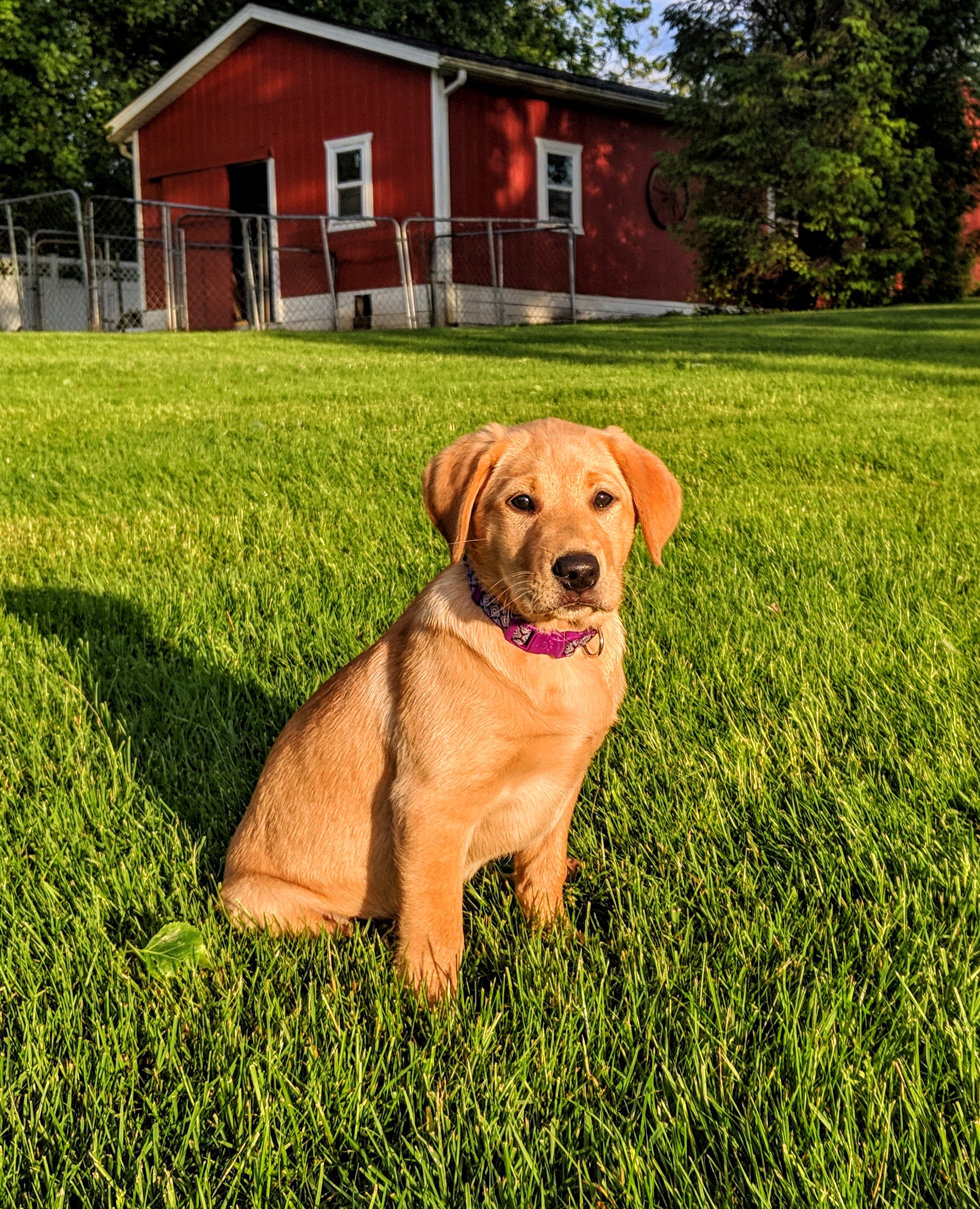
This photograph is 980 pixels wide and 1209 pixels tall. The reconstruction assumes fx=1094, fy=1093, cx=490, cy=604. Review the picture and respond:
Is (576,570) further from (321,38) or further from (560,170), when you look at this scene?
(560,170)

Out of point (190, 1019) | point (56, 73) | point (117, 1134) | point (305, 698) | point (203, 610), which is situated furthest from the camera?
point (56, 73)

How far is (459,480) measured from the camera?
2.44m

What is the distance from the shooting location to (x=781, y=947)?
7.44 ft

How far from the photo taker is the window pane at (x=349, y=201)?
2484cm

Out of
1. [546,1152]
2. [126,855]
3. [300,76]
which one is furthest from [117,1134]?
[300,76]

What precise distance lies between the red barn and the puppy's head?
1986cm

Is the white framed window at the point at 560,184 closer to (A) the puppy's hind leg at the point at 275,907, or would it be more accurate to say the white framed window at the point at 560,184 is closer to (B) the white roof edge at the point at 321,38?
(B) the white roof edge at the point at 321,38

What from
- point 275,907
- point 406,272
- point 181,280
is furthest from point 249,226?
point 275,907

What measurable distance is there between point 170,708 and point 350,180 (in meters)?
23.7

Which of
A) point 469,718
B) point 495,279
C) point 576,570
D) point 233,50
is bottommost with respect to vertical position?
point 469,718

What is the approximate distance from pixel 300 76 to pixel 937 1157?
27056 mm

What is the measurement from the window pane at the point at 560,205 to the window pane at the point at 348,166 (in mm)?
4719

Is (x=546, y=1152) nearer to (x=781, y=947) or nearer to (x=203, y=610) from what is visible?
(x=781, y=947)

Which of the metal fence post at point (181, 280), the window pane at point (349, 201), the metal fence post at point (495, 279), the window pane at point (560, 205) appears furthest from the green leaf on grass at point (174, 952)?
the window pane at point (560, 205)
